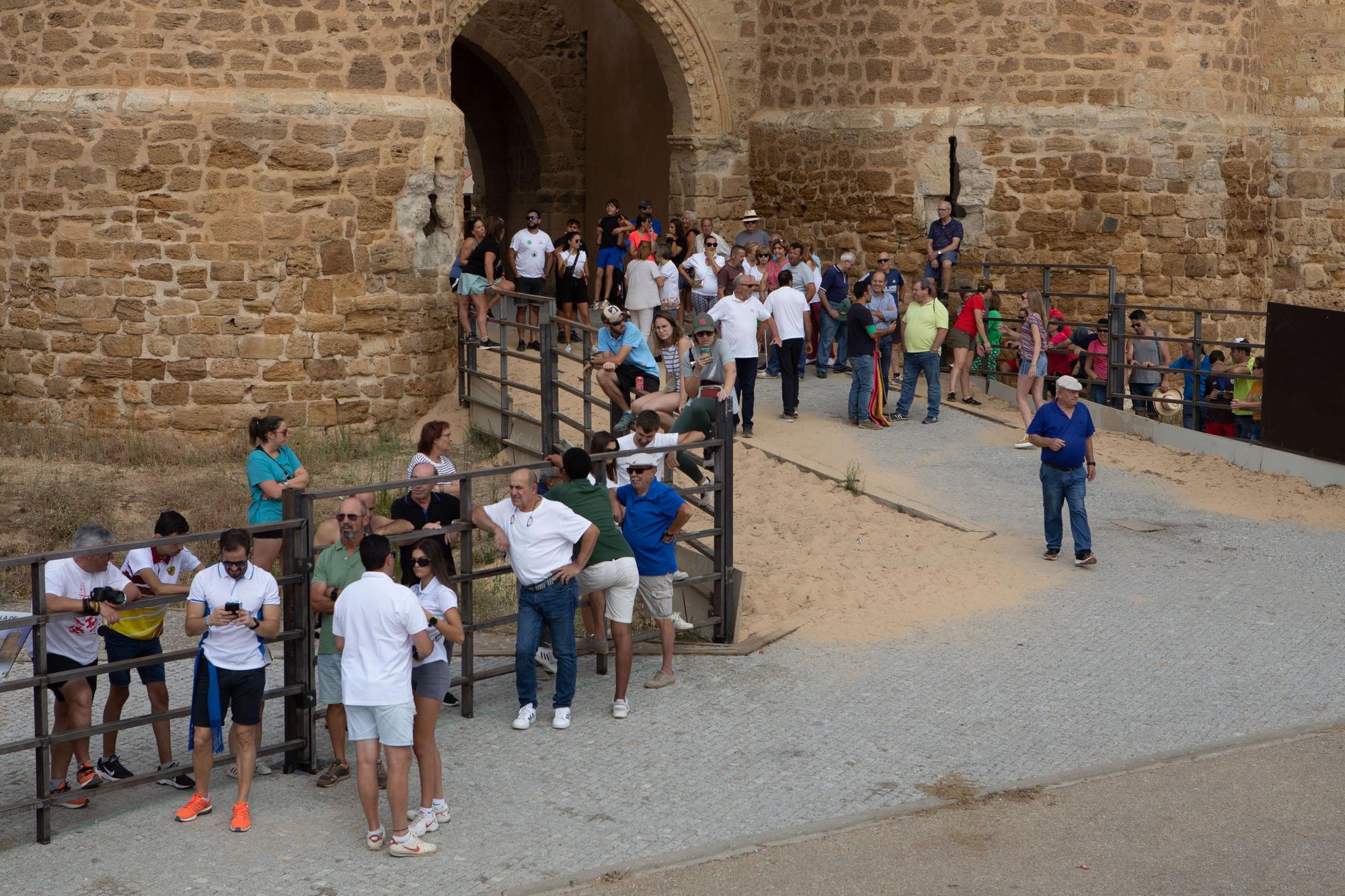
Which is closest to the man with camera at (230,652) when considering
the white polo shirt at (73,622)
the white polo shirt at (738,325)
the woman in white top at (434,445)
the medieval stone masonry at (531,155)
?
the white polo shirt at (73,622)

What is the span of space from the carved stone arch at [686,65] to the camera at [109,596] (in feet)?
43.3

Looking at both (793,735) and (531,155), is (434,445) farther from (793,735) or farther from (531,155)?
(531,155)

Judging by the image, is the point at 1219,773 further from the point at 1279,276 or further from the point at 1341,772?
the point at 1279,276

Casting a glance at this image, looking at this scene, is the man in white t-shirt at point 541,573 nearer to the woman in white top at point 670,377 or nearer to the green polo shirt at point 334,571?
the green polo shirt at point 334,571

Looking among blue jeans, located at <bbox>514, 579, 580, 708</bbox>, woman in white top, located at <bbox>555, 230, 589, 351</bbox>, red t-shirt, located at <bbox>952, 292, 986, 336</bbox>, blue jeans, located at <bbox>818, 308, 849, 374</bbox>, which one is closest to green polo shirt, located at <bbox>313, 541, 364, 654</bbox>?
blue jeans, located at <bbox>514, 579, 580, 708</bbox>

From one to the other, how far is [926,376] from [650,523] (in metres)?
6.93

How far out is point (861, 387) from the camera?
1489 cm

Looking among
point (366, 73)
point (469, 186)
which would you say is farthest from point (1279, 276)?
point (366, 73)

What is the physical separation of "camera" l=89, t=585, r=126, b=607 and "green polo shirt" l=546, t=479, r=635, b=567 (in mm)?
2289

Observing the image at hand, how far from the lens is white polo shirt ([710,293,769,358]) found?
13.9 m

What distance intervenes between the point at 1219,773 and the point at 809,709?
2.09 meters

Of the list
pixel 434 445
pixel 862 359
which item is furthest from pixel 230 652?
pixel 862 359

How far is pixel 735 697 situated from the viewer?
863cm

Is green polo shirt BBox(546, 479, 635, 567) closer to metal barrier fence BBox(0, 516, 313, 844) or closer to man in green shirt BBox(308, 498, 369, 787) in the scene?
man in green shirt BBox(308, 498, 369, 787)
